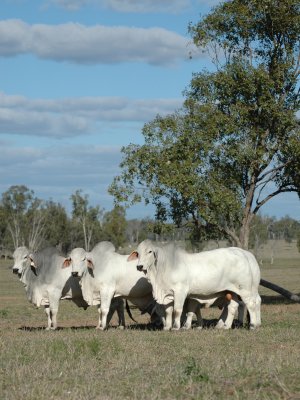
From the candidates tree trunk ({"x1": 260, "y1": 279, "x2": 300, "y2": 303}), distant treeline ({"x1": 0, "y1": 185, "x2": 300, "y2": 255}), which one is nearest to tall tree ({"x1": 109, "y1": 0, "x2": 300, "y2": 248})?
tree trunk ({"x1": 260, "y1": 279, "x2": 300, "y2": 303})

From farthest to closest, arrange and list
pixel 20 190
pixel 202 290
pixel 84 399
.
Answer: pixel 20 190 < pixel 202 290 < pixel 84 399

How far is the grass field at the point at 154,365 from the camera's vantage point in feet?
32.9

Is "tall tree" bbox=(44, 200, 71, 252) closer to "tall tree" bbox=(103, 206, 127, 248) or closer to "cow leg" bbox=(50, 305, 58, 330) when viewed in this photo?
"tall tree" bbox=(103, 206, 127, 248)

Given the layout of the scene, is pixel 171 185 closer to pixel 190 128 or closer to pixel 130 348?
pixel 190 128

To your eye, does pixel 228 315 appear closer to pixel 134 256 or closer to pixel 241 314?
pixel 241 314

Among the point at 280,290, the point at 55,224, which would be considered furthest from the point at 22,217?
the point at 280,290

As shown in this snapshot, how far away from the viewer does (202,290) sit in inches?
773

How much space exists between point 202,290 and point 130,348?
17.9 feet

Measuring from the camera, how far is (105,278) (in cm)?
2023

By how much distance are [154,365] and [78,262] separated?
7766 millimetres

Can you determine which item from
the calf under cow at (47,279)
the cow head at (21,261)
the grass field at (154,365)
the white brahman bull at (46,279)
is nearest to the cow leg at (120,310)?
the calf under cow at (47,279)

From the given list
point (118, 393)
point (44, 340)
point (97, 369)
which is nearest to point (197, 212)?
point (44, 340)

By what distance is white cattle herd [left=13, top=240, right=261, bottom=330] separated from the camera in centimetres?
1953

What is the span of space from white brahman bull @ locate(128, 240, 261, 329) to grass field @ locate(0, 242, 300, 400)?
1.22m
